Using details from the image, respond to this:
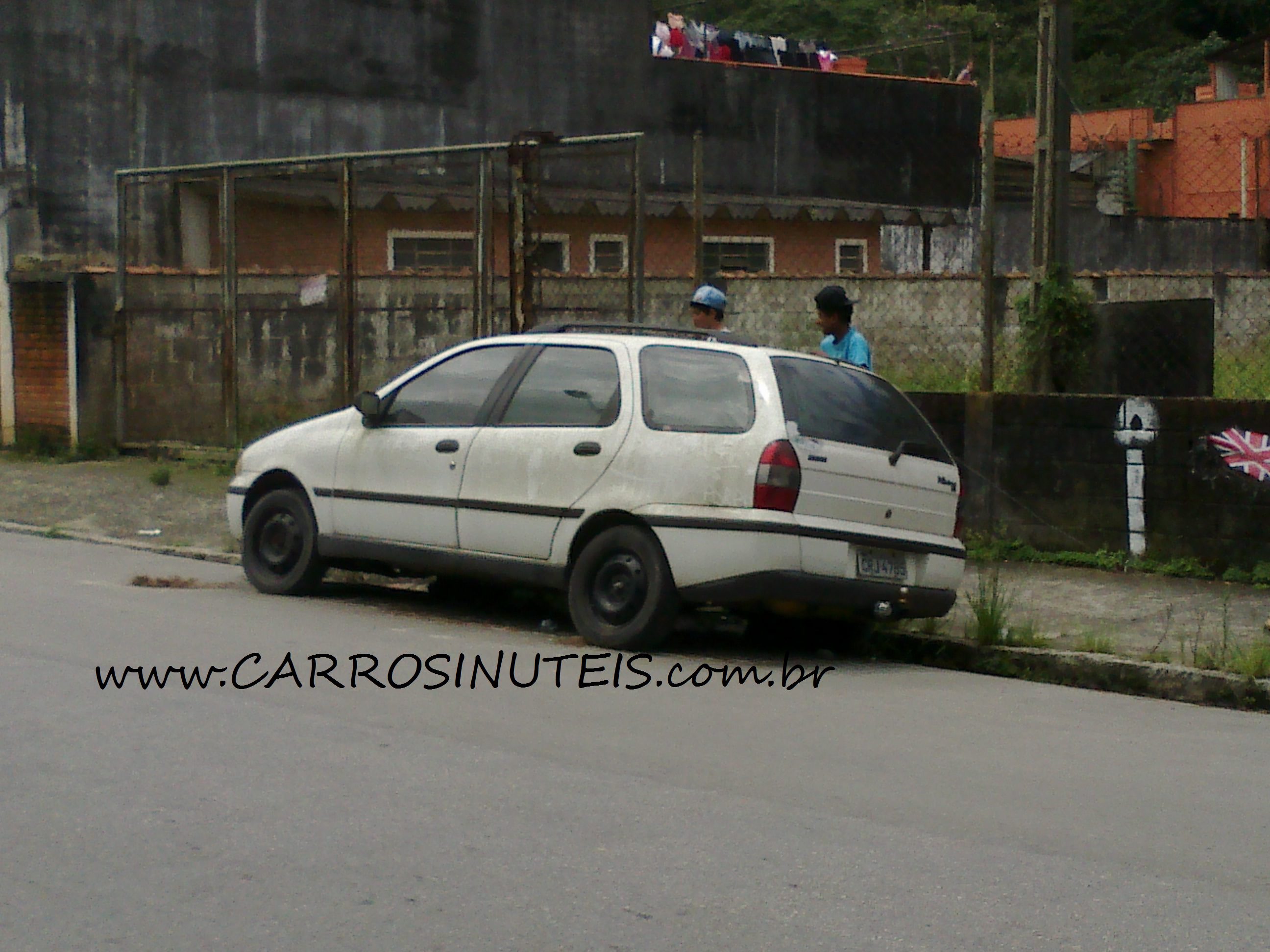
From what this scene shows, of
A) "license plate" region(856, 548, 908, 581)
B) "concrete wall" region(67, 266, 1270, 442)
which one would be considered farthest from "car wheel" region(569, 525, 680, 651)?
"concrete wall" region(67, 266, 1270, 442)

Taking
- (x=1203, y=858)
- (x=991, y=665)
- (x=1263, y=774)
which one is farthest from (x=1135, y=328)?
(x=1203, y=858)

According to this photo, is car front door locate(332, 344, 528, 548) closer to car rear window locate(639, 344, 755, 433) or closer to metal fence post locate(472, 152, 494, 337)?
car rear window locate(639, 344, 755, 433)

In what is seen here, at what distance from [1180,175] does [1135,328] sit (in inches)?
1335

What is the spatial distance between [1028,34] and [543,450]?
50651 millimetres

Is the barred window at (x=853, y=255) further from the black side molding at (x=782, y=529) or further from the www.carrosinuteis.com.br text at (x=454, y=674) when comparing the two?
the www.carrosinuteis.com.br text at (x=454, y=674)

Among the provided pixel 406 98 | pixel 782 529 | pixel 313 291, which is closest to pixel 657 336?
pixel 782 529

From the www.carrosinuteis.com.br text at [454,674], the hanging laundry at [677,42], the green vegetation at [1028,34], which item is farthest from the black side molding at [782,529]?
the green vegetation at [1028,34]

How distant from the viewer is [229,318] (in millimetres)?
16406

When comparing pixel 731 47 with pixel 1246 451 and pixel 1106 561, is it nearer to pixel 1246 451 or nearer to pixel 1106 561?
pixel 1106 561

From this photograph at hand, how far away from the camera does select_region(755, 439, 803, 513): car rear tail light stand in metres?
7.94

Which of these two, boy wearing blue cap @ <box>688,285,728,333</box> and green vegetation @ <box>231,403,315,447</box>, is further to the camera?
green vegetation @ <box>231,403,315,447</box>

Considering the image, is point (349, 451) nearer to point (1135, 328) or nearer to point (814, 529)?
point (814, 529)

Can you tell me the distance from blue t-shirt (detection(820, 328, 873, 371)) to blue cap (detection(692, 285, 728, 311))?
39.1 inches

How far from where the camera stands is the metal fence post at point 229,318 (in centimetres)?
1630
